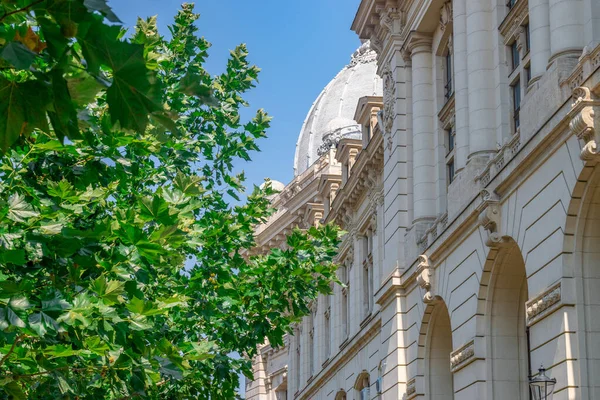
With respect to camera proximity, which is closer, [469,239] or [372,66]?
[469,239]

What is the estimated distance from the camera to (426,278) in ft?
93.5

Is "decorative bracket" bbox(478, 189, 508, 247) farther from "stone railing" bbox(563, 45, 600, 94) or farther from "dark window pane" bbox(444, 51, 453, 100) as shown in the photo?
"dark window pane" bbox(444, 51, 453, 100)

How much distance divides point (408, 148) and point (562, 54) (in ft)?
39.6

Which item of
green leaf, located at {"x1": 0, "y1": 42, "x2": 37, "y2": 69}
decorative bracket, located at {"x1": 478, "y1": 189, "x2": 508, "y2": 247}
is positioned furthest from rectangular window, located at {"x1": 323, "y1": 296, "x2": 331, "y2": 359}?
green leaf, located at {"x1": 0, "y1": 42, "x2": 37, "y2": 69}

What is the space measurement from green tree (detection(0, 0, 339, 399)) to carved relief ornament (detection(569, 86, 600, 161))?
484 centimetres

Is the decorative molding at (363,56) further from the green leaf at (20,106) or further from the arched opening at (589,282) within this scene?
the green leaf at (20,106)

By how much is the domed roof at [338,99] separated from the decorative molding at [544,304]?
6103 cm

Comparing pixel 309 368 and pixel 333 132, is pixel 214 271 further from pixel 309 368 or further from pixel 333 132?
pixel 333 132

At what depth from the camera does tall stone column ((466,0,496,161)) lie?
25875mm

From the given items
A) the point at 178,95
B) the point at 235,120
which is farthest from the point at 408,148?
the point at 178,95

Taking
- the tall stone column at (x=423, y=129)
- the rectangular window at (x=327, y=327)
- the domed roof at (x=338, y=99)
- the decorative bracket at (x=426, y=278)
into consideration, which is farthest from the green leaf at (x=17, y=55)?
the domed roof at (x=338, y=99)

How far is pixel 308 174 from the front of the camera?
61438mm

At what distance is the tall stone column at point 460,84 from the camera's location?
2700cm

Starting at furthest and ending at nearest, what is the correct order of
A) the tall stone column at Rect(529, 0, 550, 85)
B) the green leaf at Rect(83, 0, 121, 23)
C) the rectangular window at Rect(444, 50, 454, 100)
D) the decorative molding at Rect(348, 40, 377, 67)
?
1. the decorative molding at Rect(348, 40, 377, 67)
2. the rectangular window at Rect(444, 50, 454, 100)
3. the tall stone column at Rect(529, 0, 550, 85)
4. the green leaf at Rect(83, 0, 121, 23)
